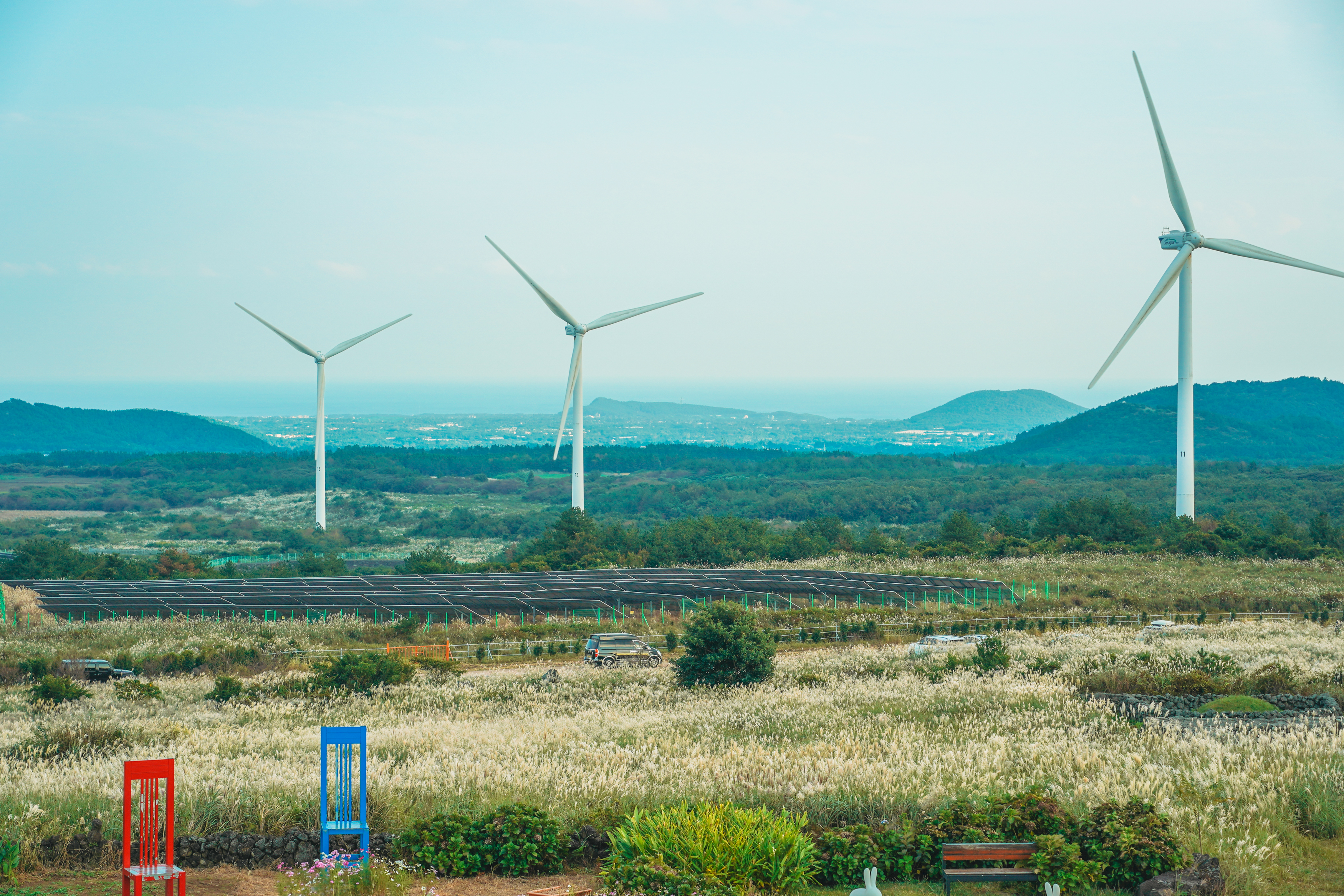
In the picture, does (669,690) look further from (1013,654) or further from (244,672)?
(244,672)

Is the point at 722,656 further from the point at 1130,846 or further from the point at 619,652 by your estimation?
the point at 1130,846

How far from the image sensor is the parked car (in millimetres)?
32812

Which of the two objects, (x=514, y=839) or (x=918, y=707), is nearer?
(x=514, y=839)

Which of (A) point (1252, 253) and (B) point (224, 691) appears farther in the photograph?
(A) point (1252, 253)

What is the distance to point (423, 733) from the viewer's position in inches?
822

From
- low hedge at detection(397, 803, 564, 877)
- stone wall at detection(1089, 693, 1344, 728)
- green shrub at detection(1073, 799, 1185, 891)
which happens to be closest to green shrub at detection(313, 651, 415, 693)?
low hedge at detection(397, 803, 564, 877)

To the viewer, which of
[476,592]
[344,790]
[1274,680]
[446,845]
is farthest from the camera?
[476,592]

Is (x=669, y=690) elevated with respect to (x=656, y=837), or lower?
lower

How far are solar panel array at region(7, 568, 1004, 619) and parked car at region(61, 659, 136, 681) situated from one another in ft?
50.8

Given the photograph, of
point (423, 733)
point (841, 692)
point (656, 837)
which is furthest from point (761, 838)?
point (841, 692)

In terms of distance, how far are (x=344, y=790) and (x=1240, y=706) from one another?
16825 mm

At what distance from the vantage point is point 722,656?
30.0 meters

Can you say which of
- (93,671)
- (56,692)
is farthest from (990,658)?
(93,671)

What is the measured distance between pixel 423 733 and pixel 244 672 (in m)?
16.5
